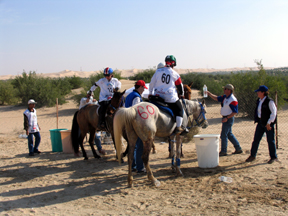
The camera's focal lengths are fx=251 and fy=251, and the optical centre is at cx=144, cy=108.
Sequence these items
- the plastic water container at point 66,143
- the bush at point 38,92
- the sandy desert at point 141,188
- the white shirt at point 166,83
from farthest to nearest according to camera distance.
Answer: the bush at point 38,92
the plastic water container at point 66,143
the white shirt at point 166,83
the sandy desert at point 141,188

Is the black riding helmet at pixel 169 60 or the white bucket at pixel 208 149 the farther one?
the white bucket at pixel 208 149

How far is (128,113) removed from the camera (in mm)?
5062

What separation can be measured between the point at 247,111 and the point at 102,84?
977 centimetres

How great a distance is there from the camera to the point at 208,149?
6.27 m

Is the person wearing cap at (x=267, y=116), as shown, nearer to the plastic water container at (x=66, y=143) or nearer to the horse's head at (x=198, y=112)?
the horse's head at (x=198, y=112)

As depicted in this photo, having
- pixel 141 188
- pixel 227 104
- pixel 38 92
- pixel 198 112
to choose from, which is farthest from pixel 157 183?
pixel 38 92

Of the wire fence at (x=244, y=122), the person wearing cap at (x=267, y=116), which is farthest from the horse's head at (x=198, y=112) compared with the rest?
the wire fence at (x=244, y=122)

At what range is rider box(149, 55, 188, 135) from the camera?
560cm

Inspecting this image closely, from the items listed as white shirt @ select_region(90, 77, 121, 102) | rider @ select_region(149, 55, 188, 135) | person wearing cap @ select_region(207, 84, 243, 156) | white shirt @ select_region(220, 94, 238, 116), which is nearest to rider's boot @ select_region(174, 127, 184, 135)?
rider @ select_region(149, 55, 188, 135)

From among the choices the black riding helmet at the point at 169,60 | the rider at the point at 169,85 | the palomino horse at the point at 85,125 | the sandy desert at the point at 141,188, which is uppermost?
the black riding helmet at the point at 169,60

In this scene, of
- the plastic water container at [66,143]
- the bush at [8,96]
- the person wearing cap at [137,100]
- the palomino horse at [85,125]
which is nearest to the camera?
the person wearing cap at [137,100]

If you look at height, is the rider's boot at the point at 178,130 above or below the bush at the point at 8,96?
below

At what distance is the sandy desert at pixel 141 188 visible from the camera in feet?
14.1

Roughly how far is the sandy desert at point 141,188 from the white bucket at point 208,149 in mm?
195
